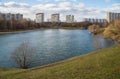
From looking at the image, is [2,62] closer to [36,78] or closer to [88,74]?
[36,78]

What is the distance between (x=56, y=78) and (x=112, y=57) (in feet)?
20.5

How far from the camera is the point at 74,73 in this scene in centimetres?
1507

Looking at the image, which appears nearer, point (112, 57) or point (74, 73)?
point (74, 73)

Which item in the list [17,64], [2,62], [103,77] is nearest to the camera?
[103,77]

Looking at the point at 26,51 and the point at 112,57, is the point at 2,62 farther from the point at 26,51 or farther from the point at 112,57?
the point at 112,57

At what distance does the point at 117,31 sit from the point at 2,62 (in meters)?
57.3

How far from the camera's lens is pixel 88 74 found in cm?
1440

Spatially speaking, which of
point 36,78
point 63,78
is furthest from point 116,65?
point 36,78

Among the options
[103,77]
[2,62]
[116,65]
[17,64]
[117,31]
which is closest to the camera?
[103,77]

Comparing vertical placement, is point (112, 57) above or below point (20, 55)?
above

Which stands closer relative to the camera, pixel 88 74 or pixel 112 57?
pixel 88 74

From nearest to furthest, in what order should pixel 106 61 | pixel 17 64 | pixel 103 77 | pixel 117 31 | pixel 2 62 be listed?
pixel 103 77 < pixel 106 61 < pixel 17 64 < pixel 2 62 < pixel 117 31

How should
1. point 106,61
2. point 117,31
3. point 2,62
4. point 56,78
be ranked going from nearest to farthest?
point 56,78 → point 106,61 → point 2,62 → point 117,31

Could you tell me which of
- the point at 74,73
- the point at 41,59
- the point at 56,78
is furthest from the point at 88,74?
the point at 41,59
